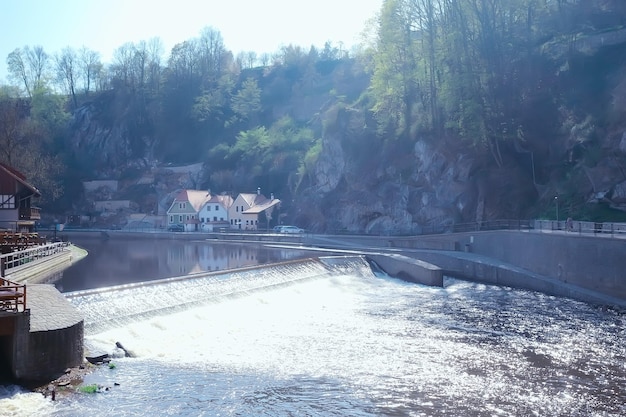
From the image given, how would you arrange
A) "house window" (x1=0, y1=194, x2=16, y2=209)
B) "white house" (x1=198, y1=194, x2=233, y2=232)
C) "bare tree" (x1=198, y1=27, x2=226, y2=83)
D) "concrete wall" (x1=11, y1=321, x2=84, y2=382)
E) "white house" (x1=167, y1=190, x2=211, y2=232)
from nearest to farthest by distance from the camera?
"concrete wall" (x1=11, y1=321, x2=84, y2=382), "house window" (x1=0, y1=194, x2=16, y2=209), "white house" (x1=198, y1=194, x2=233, y2=232), "white house" (x1=167, y1=190, x2=211, y2=232), "bare tree" (x1=198, y1=27, x2=226, y2=83)

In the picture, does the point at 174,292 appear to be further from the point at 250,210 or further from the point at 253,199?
the point at 253,199

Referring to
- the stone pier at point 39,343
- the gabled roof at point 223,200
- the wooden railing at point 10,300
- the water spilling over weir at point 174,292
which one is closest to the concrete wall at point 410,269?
the water spilling over weir at point 174,292

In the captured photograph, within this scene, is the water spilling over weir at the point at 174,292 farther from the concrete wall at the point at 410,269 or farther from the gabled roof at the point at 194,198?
the gabled roof at the point at 194,198

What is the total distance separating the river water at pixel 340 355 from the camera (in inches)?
600

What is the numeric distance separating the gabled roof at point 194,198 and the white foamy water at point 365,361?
212 feet

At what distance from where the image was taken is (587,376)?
17266mm

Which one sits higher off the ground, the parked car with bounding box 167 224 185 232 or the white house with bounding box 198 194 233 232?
the white house with bounding box 198 194 233 232

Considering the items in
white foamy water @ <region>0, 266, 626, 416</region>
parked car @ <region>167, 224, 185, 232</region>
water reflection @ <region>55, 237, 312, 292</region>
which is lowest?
white foamy water @ <region>0, 266, 626, 416</region>

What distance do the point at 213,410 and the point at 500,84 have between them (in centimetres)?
3995

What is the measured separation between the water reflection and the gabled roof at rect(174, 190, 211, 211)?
1755cm

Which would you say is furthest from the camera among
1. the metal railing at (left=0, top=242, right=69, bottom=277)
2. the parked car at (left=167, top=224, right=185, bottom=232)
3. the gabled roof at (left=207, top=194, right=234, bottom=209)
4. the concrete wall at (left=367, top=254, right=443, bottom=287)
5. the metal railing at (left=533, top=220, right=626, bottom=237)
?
the gabled roof at (left=207, top=194, right=234, bottom=209)

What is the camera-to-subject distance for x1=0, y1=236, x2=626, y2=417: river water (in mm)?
15250

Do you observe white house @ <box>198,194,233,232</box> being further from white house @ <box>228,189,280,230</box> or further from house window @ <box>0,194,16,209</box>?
house window @ <box>0,194,16,209</box>

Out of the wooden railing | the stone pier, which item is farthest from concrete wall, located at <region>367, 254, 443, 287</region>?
the wooden railing
